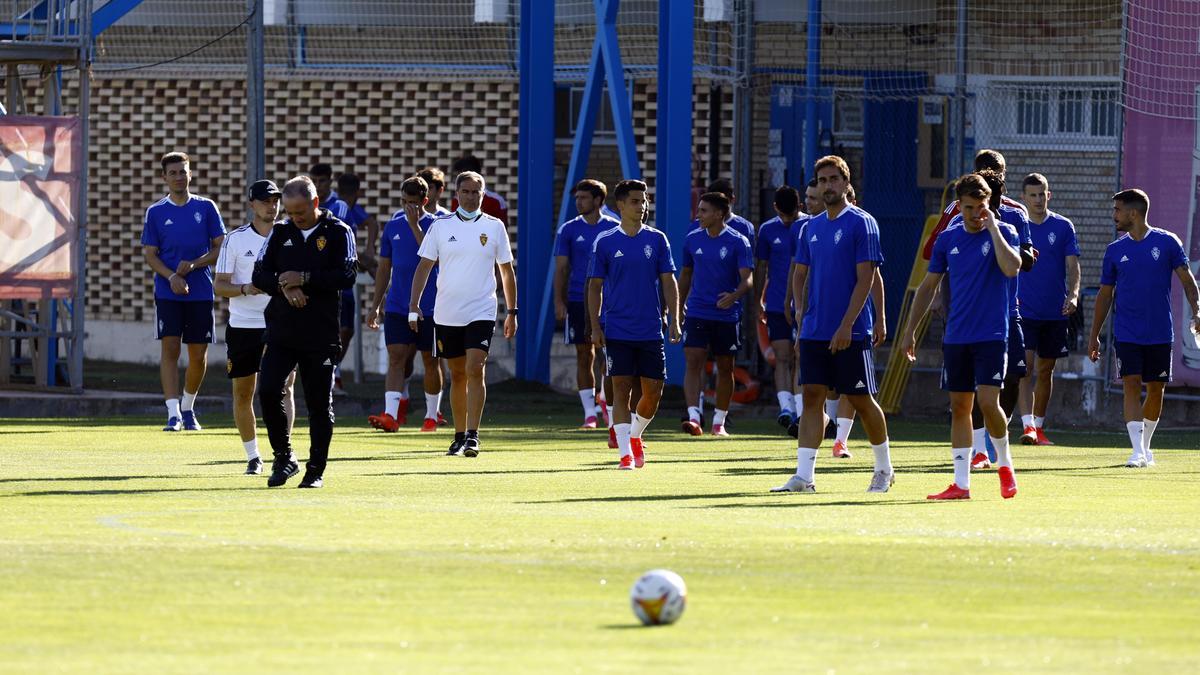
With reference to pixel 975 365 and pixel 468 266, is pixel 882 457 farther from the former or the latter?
pixel 468 266

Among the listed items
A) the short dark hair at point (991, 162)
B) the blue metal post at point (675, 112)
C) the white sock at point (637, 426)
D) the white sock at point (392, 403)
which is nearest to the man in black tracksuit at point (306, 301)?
the white sock at point (637, 426)

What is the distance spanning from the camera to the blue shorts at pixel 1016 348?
49.9ft

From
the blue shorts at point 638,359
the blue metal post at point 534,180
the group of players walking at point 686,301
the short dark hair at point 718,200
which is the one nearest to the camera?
the group of players walking at point 686,301

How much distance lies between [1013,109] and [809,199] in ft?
27.3

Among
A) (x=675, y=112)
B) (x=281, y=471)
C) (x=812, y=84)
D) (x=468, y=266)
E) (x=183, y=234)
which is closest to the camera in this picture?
(x=281, y=471)

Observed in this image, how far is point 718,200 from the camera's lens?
1972 centimetres

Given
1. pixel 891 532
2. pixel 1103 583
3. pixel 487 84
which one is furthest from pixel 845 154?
pixel 1103 583

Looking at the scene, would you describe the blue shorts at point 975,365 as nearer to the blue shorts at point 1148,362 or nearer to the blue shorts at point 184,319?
the blue shorts at point 1148,362

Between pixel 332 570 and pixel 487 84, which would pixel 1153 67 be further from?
pixel 332 570

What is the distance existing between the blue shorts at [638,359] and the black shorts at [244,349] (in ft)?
8.68

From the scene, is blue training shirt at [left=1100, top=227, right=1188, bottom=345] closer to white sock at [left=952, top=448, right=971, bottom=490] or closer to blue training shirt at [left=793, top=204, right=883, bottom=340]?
blue training shirt at [left=793, top=204, right=883, bottom=340]

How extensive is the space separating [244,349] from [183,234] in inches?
181

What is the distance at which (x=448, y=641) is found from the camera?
311 inches

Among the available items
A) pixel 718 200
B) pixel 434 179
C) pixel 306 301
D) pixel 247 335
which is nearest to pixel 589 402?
pixel 718 200
